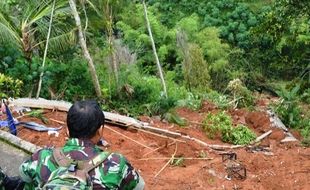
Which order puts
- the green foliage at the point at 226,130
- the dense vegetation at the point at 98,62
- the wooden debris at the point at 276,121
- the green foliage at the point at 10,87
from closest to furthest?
1. the green foliage at the point at 10,87
2. the green foliage at the point at 226,130
3. the dense vegetation at the point at 98,62
4. the wooden debris at the point at 276,121

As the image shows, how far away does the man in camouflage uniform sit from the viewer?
2.93 meters

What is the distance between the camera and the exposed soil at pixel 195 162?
6.68 meters

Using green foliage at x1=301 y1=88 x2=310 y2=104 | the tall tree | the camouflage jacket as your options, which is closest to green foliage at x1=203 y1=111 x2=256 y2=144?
the tall tree

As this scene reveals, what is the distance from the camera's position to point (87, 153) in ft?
9.61

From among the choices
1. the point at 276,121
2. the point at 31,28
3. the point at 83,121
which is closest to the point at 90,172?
the point at 83,121

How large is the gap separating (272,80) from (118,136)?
55.1 feet

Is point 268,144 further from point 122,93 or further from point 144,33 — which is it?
point 144,33

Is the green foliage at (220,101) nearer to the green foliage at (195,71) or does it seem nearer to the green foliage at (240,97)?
the green foliage at (240,97)

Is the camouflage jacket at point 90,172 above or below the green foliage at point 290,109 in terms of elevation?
above

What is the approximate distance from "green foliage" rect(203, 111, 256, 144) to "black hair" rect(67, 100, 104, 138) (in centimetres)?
630

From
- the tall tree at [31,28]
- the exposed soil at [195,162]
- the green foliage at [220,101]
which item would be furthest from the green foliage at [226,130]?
the tall tree at [31,28]

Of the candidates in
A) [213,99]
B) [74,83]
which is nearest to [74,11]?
[74,83]

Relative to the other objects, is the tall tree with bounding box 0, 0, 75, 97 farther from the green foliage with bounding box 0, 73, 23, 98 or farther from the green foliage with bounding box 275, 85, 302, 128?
the green foliage with bounding box 275, 85, 302, 128

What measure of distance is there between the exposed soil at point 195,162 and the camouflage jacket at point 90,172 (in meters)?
3.18
